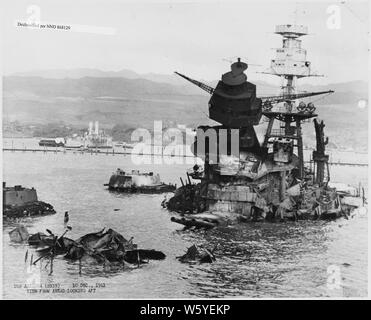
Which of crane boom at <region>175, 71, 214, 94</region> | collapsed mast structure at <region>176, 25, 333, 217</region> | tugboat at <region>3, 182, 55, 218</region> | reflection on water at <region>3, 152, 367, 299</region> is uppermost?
crane boom at <region>175, 71, 214, 94</region>

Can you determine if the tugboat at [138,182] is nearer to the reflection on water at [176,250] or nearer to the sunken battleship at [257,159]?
the reflection on water at [176,250]

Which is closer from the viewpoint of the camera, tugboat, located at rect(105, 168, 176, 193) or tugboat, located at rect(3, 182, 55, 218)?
tugboat, located at rect(3, 182, 55, 218)

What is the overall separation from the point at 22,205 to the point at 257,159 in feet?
53.2

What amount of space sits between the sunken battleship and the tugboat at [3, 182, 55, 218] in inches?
299

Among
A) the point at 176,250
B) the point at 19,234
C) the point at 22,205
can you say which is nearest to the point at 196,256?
the point at 176,250

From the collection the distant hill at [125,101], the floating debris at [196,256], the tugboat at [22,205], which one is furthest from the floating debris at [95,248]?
the distant hill at [125,101]

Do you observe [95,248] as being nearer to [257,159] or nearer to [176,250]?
[176,250]

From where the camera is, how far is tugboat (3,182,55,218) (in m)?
34.8

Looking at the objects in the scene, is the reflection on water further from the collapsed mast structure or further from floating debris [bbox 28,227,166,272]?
the collapsed mast structure

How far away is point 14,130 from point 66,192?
10724 mm

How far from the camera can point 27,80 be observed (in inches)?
1206

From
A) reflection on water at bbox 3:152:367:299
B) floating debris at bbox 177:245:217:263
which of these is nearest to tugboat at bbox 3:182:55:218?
reflection on water at bbox 3:152:367:299

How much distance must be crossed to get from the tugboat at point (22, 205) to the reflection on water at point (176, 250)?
0.62 metres

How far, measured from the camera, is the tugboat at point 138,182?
159 feet
